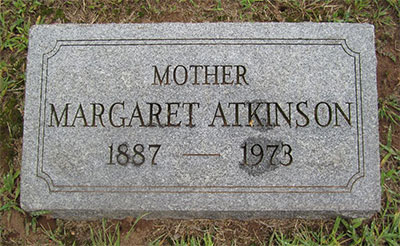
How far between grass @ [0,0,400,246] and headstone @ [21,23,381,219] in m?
0.13

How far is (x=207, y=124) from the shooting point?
2463mm

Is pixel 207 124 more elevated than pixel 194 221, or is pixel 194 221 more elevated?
pixel 207 124

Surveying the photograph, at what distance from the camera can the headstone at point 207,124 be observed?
241 centimetres

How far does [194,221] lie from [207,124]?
703 millimetres

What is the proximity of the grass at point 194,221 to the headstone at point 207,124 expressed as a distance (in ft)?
0.44

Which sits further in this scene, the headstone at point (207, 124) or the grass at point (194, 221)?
the grass at point (194, 221)

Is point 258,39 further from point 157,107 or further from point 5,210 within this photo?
point 5,210

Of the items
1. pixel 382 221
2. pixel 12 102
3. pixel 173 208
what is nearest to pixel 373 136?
pixel 382 221

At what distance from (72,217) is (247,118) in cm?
143

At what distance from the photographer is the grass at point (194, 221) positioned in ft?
8.33

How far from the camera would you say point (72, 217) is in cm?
257

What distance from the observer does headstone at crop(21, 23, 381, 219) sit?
241 cm

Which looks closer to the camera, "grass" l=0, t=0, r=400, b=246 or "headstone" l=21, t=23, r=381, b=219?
"headstone" l=21, t=23, r=381, b=219

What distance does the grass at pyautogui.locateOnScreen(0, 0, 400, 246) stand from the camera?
2539 millimetres
